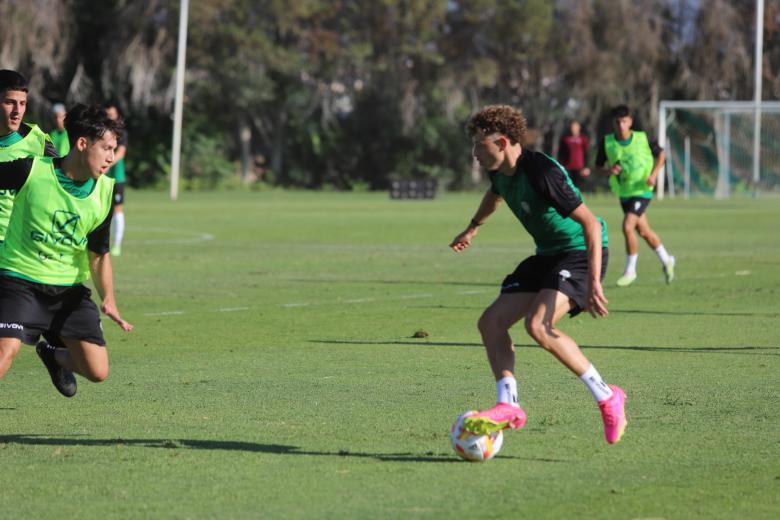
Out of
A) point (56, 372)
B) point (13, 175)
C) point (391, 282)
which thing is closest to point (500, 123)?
point (13, 175)

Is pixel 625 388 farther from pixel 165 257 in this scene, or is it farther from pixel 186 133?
pixel 186 133

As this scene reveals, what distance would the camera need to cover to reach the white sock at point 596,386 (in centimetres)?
727

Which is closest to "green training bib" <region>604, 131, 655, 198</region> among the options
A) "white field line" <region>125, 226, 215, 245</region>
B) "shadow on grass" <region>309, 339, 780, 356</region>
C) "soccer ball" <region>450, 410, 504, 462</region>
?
"shadow on grass" <region>309, 339, 780, 356</region>

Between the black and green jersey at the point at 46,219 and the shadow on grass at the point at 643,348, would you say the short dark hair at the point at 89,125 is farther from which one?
the shadow on grass at the point at 643,348

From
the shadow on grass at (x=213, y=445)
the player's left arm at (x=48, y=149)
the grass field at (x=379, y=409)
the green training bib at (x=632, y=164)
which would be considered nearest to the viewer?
the grass field at (x=379, y=409)

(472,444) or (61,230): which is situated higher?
(61,230)

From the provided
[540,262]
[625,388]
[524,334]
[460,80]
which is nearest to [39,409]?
[540,262]

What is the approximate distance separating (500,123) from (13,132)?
144 inches

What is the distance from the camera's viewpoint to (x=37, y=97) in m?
56.0

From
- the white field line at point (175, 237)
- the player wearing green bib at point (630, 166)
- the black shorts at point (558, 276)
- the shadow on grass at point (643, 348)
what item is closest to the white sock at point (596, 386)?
the black shorts at point (558, 276)

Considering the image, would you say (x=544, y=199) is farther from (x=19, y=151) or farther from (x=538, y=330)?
(x=19, y=151)

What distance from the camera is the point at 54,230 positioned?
7.30 m

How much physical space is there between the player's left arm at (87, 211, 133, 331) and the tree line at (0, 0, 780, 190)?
5018cm

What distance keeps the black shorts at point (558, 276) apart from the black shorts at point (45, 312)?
222 centimetres
